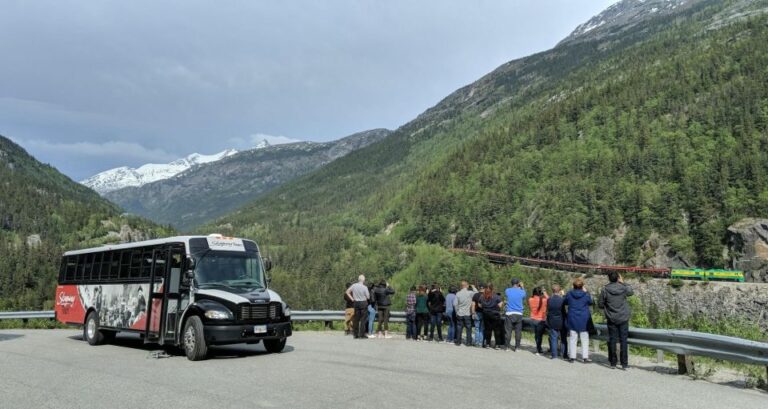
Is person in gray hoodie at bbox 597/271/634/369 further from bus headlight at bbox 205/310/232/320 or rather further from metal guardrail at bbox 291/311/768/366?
bus headlight at bbox 205/310/232/320

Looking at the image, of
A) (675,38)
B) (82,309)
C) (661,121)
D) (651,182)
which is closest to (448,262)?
(651,182)

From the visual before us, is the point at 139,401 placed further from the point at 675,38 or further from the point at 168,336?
the point at 675,38

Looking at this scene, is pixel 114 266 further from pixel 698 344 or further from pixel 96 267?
pixel 698 344

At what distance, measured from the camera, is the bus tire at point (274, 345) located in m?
14.1

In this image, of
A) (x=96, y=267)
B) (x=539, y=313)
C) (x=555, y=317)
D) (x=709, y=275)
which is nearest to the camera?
(x=555, y=317)

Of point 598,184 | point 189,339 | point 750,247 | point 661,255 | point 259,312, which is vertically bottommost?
point 189,339

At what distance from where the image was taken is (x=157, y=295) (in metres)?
14.4

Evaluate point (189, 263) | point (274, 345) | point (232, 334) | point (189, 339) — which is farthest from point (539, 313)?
point (189, 263)

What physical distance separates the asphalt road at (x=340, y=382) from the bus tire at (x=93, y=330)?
2.28 m

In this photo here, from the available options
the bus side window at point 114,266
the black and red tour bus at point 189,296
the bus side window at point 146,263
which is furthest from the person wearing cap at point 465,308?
the bus side window at point 114,266

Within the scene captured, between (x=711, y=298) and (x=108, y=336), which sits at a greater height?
(x=108, y=336)

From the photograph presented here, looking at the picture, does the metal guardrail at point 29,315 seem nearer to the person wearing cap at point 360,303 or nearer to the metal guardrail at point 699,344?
the person wearing cap at point 360,303

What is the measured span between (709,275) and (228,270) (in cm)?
7615

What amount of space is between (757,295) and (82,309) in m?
73.0
